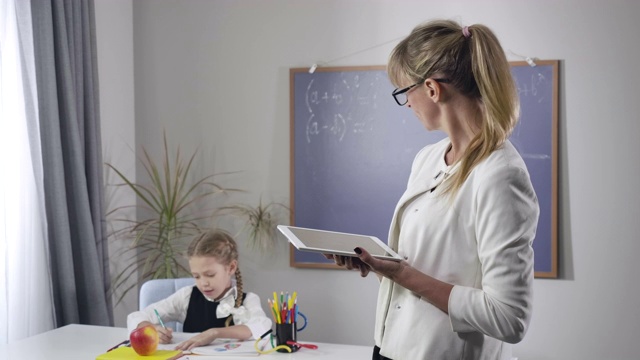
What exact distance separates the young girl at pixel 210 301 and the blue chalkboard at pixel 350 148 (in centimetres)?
116

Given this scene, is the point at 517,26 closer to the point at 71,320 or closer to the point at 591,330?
the point at 591,330

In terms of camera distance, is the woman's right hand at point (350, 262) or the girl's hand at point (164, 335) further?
the girl's hand at point (164, 335)

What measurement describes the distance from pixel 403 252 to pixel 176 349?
1.17 metres

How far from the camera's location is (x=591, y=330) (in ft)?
11.8

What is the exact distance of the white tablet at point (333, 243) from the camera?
53.5 inches

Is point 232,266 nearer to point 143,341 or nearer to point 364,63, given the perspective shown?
point 143,341

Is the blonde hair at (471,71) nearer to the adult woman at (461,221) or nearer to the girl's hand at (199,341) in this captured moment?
the adult woman at (461,221)

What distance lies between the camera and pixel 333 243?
4.76 ft

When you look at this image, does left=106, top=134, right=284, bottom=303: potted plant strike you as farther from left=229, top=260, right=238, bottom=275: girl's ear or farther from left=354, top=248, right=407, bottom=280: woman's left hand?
left=354, top=248, right=407, bottom=280: woman's left hand

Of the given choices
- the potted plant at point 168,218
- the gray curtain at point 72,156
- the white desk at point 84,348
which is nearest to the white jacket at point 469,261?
the white desk at point 84,348

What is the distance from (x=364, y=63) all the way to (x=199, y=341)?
6.37 ft

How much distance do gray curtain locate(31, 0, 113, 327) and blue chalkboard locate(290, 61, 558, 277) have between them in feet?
3.28

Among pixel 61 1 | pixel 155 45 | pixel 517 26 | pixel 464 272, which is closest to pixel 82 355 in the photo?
pixel 464 272

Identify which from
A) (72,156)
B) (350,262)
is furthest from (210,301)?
(350,262)
